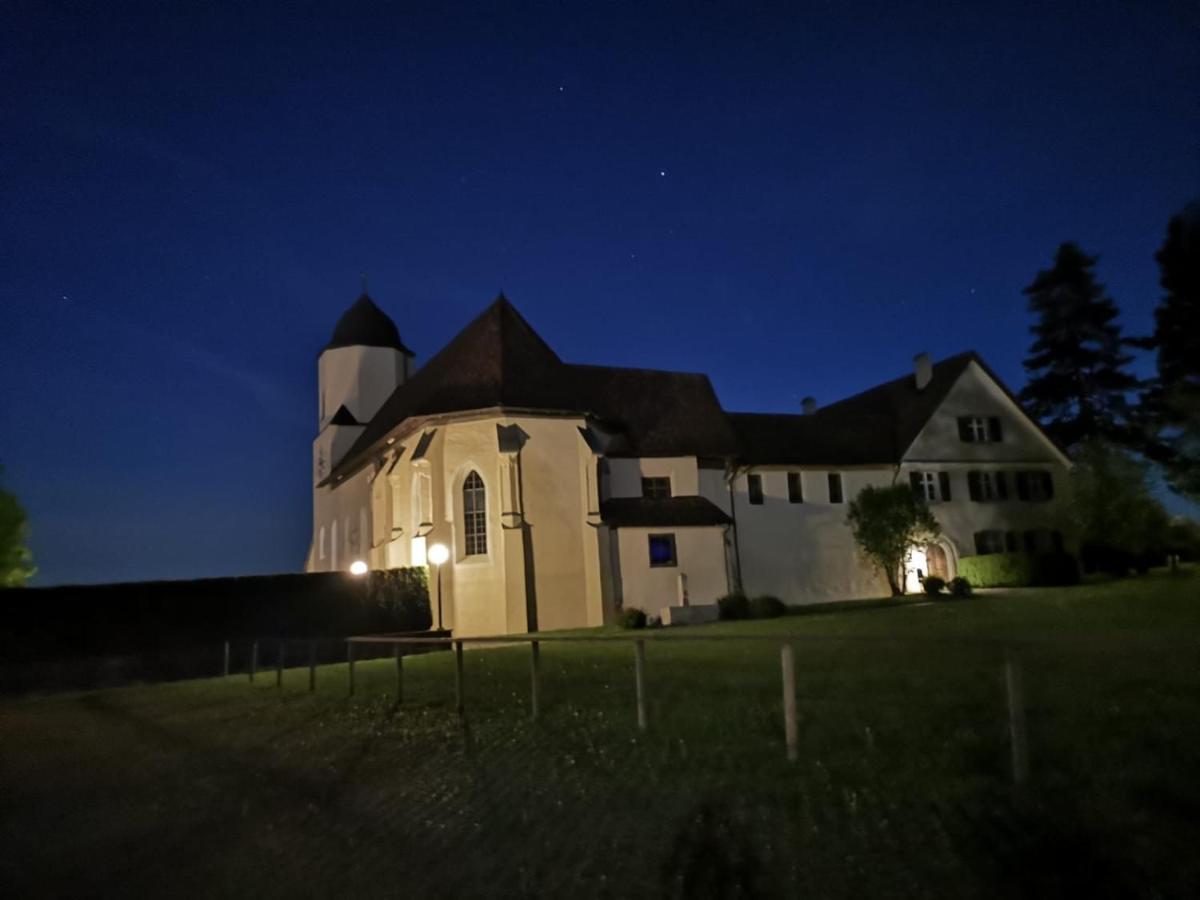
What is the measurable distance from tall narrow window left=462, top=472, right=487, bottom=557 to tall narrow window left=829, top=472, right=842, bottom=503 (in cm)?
1532

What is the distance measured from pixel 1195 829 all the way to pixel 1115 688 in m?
5.50

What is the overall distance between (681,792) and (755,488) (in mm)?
30745

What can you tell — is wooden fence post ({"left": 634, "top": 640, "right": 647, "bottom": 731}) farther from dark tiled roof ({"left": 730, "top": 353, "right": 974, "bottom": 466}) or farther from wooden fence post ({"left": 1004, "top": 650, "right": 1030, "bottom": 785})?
dark tiled roof ({"left": 730, "top": 353, "right": 974, "bottom": 466})

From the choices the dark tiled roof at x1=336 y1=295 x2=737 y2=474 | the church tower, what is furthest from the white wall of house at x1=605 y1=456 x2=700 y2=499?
the church tower

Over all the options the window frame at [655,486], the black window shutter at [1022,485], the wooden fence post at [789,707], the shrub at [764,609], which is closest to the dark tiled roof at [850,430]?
the window frame at [655,486]

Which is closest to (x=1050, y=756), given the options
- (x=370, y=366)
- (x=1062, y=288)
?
(x=370, y=366)

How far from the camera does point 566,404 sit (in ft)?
105

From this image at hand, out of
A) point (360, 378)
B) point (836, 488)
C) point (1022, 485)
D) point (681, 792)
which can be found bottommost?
point (681, 792)

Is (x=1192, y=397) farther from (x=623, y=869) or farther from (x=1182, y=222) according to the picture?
(x=623, y=869)

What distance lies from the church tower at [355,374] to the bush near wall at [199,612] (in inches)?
709

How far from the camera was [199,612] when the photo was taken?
28562mm

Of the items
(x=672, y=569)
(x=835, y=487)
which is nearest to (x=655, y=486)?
(x=672, y=569)

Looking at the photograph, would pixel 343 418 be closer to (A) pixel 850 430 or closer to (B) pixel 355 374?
(B) pixel 355 374

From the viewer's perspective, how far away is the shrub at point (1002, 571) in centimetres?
3653
